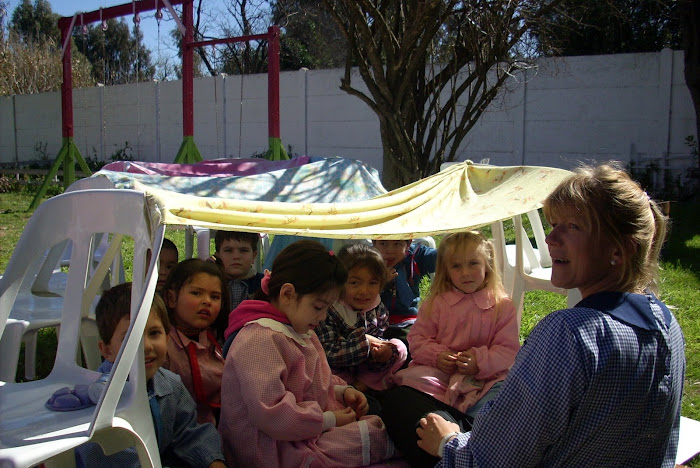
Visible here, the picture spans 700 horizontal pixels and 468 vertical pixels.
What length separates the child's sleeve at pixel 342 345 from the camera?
2.92m

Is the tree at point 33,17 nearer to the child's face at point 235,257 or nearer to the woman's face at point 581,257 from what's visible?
the child's face at point 235,257

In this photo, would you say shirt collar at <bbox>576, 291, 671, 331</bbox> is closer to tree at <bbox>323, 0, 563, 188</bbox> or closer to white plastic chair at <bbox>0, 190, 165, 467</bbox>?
A: white plastic chair at <bbox>0, 190, 165, 467</bbox>

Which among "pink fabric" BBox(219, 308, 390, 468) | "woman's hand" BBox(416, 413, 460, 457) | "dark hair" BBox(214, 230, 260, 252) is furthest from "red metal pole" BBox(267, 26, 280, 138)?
"woman's hand" BBox(416, 413, 460, 457)

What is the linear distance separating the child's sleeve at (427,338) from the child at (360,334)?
0.38ft

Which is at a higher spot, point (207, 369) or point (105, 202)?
point (105, 202)

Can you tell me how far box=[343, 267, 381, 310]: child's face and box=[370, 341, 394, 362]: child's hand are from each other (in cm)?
19

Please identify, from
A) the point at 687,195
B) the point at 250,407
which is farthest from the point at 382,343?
the point at 687,195

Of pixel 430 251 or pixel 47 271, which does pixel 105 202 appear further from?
pixel 430 251

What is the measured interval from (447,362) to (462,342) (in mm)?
152

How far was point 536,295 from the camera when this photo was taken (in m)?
5.54

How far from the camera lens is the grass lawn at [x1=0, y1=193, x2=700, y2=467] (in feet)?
12.4

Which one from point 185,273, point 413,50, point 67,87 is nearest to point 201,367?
point 185,273

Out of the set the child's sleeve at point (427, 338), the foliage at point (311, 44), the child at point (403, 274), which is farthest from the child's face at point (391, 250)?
the foliage at point (311, 44)

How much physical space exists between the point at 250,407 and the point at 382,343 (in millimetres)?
1039
